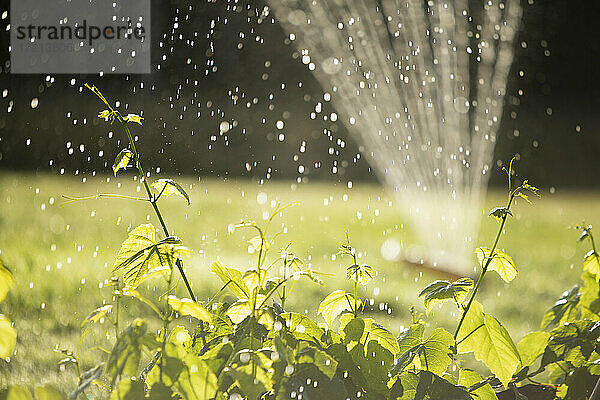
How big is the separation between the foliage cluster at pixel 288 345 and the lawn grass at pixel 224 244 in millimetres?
1082

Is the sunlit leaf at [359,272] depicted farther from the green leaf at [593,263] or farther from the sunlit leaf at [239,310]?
the green leaf at [593,263]

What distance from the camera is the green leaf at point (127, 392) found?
0.58 metres

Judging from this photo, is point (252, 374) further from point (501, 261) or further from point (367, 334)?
point (501, 261)

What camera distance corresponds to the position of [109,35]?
13.1 ft

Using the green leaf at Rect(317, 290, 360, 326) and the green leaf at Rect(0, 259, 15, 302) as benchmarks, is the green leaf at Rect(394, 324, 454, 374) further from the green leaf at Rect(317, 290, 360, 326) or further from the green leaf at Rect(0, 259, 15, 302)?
the green leaf at Rect(0, 259, 15, 302)

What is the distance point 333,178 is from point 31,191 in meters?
2.41

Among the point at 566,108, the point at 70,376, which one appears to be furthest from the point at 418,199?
the point at 70,376

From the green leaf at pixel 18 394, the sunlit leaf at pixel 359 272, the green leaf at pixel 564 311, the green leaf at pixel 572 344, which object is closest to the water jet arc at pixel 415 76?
the green leaf at pixel 564 311

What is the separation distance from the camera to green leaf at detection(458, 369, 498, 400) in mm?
746

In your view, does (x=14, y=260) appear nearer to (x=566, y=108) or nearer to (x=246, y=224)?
(x=246, y=224)

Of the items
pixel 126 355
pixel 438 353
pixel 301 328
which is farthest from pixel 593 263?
pixel 126 355

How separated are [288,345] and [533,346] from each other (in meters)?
0.31

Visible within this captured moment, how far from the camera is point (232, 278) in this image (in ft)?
2.35

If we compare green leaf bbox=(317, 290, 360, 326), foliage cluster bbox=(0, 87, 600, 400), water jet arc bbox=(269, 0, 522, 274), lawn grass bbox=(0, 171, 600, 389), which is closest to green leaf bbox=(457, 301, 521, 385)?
foliage cluster bbox=(0, 87, 600, 400)
